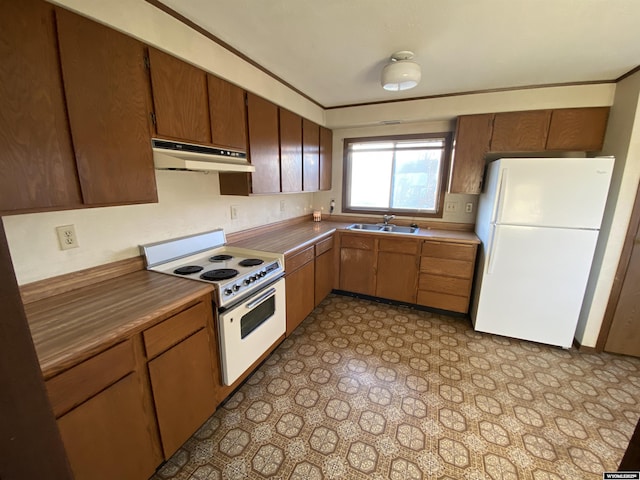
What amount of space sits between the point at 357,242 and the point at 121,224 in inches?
89.0

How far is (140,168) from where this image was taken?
54.8 inches

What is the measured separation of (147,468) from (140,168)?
1.47 metres

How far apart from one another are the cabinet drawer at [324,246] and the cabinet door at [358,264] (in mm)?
160

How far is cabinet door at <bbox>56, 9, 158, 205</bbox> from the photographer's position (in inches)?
43.9

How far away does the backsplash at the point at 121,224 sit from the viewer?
1259mm

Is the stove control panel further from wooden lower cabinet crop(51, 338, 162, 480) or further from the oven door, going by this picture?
wooden lower cabinet crop(51, 338, 162, 480)

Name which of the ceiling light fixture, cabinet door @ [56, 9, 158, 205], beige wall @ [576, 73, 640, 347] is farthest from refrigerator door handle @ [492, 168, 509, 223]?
cabinet door @ [56, 9, 158, 205]

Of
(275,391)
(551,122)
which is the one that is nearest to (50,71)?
(275,391)

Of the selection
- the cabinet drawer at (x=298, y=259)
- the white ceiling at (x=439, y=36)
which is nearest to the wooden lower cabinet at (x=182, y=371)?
the cabinet drawer at (x=298, y=259)

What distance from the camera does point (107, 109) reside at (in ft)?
4.03

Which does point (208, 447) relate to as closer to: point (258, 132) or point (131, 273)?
point (131, 273)

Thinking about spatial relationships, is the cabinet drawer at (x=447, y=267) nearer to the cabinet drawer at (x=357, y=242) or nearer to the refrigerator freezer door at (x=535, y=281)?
the refrigerator freezer door at (x=535, y=281)

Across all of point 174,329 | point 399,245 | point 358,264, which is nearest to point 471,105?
point 399,245

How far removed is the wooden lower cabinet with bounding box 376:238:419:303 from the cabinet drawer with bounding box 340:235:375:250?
0.12 metres
